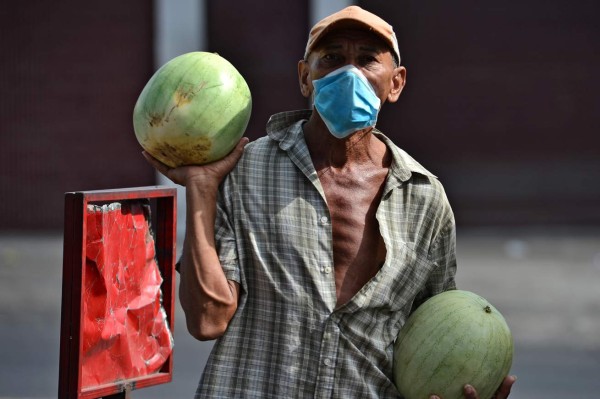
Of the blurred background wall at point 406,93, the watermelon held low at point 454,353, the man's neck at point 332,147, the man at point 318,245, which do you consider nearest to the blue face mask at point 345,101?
the man at point 318,245

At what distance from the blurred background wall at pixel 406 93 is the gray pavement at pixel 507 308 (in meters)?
0.62

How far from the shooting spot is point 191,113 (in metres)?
2.91

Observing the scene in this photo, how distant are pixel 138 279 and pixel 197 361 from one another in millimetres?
4414

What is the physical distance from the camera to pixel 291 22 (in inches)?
535

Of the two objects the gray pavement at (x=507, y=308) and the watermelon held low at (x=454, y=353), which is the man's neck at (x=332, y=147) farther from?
the gray pavement at (x=507, y=308)

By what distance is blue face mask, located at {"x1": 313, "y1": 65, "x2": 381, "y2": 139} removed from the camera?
118 inches

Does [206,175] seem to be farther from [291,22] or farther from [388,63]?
[291,22]

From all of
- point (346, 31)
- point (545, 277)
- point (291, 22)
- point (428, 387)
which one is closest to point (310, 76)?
point (346, 31)

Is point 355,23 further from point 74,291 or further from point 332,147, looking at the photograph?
point 74,291

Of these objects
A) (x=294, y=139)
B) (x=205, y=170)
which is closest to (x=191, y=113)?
(x=205, y=170)

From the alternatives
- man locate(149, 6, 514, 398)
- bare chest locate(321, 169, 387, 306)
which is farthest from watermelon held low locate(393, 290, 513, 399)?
bare chest locate(321, 169, 387, 306)

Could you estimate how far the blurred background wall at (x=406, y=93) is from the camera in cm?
1360

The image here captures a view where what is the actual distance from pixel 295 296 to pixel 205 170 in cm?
40

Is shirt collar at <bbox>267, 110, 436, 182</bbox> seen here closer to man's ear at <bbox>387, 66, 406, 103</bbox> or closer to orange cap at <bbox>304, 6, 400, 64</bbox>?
man's ear at <bbox>387, 66, 406, 103</bbox>
